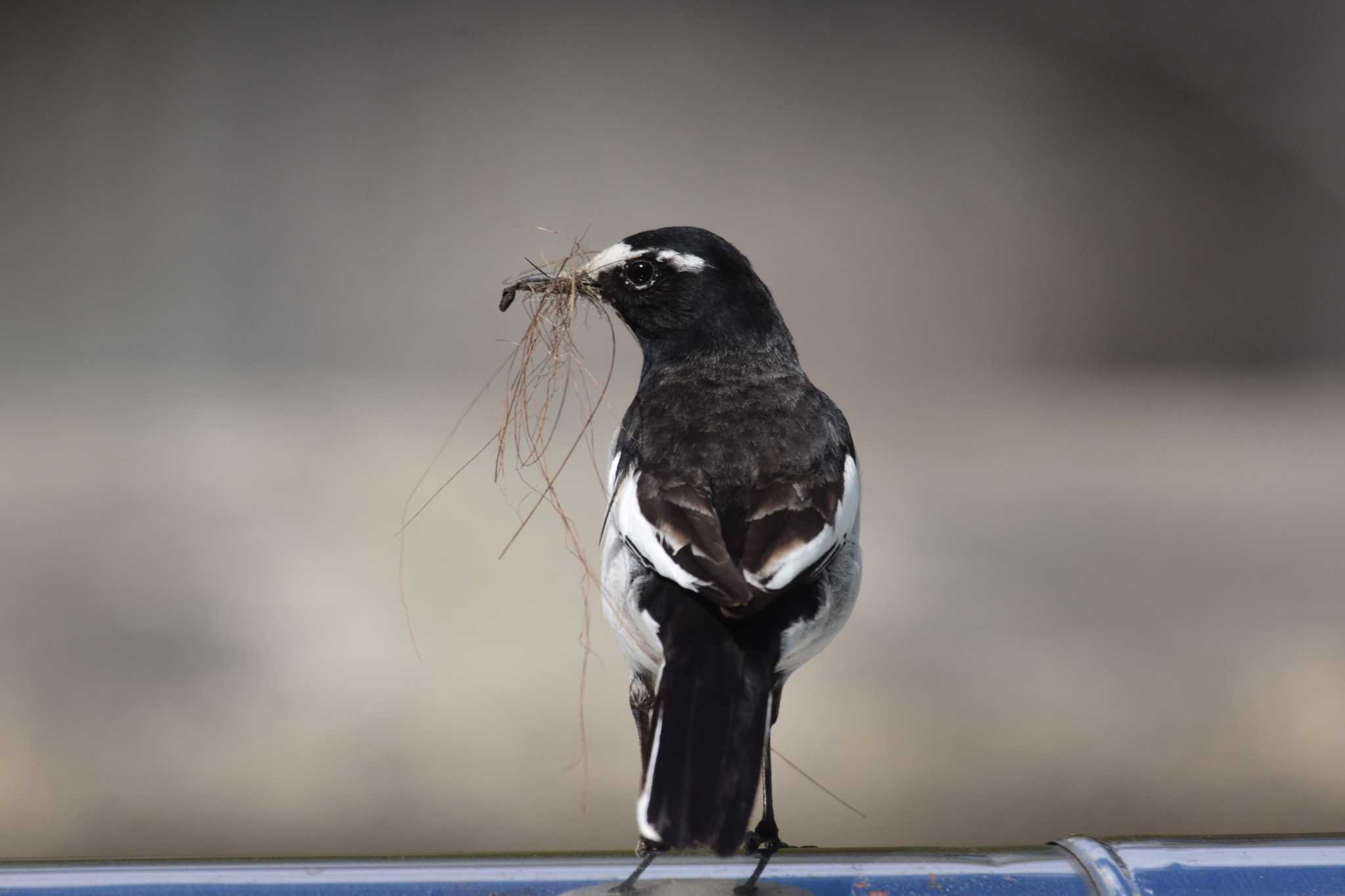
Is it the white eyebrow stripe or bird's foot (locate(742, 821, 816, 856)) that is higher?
the white eyebrow stripe

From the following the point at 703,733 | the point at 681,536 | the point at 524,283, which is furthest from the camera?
the point at 524,283

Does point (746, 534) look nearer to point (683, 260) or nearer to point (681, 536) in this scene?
point (681, 536)

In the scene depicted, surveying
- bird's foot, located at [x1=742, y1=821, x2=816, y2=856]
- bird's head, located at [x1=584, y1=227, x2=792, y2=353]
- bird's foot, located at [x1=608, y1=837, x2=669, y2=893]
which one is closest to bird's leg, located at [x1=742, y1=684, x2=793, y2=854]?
bird's foot, located at [x1=742, y1=821, x2=816, y2=856]

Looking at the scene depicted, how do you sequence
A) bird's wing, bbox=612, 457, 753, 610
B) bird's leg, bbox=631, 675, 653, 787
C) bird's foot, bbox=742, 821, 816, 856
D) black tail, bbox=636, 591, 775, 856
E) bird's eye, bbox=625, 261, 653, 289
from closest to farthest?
black tail, bbox=636, 591, 775, 856 → bird's wing, bbox=612, 457, 753, 610 → bird's foot, bbox=742, 821, 816, 856 → bird's leg, bbox=631, 675, 653, 787 → bird's eye, bbox=625, 261, 653, 289

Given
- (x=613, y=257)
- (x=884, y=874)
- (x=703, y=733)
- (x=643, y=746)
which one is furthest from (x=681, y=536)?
(x=613, y=257)

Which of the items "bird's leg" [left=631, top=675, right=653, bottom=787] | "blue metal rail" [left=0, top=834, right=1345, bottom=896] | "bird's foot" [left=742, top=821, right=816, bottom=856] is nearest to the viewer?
"blue metal rail" [left=0, top=834, right=1345, bottom=896]

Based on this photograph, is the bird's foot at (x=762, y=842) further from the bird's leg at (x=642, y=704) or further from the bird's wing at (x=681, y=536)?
the bird's wing at (x=681, y=536)

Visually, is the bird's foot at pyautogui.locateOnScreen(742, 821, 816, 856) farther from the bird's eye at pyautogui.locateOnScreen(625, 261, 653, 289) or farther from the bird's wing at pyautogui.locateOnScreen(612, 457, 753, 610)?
the bird's eye at pyautogui.locateOnScreen(625, 261, 653, 289)
